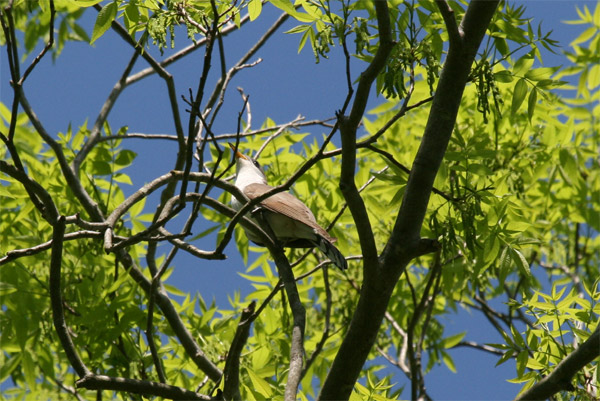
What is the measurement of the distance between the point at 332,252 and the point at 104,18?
2.24m

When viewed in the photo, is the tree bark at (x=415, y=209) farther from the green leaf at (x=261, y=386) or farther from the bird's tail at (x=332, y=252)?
the bird's tail at (x=332, y=252)

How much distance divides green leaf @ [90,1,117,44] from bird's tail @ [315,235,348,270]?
6.96 feet

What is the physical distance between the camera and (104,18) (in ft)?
11.5

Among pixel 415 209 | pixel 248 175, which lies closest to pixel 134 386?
pixel 415 209

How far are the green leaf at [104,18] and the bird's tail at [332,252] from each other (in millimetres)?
2121

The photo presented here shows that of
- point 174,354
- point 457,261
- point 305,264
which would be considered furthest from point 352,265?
point 174,354

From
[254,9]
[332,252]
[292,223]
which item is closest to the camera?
[254,9]

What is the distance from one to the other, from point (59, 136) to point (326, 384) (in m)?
3.38

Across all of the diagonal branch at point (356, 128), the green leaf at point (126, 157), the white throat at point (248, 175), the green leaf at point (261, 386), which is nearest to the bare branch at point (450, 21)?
the diagonal branch at point (356, 128)

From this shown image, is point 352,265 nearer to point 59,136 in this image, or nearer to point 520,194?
point 520,194

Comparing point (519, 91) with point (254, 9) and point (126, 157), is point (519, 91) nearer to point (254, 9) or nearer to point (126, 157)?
point (254, 9)

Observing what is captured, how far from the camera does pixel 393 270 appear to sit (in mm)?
3447

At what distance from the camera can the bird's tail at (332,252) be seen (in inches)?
186

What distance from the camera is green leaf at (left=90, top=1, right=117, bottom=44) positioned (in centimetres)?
350
